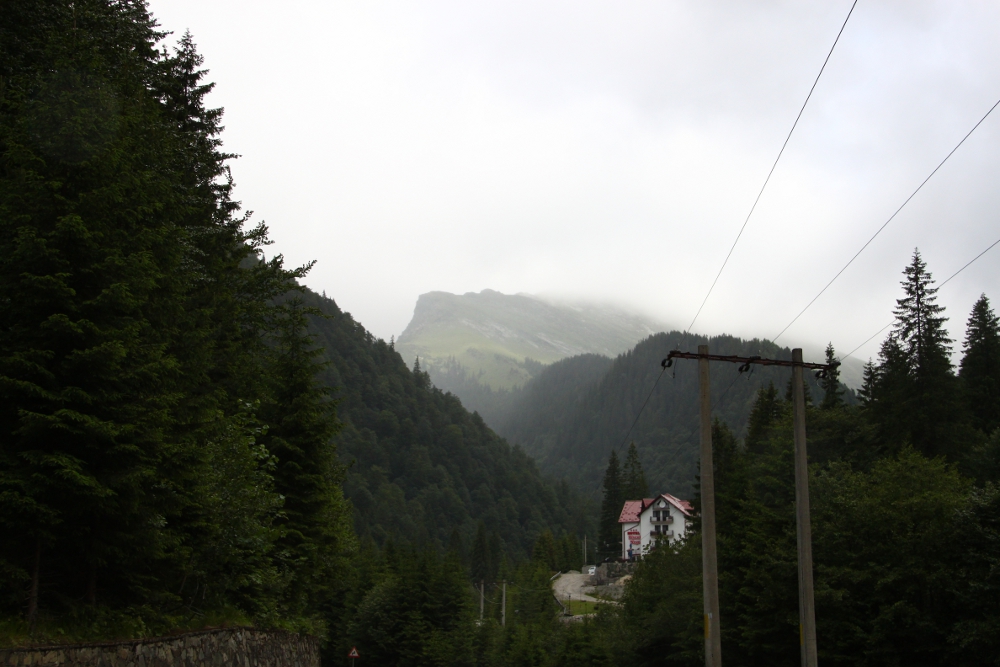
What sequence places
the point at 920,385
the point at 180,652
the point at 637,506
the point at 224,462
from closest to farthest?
1. the point at 180,652
2. the point at 224,462
3. the point at 920,385
4. the point at 637,506

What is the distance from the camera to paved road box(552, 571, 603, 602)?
83300 millimetres

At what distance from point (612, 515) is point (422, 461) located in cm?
5466

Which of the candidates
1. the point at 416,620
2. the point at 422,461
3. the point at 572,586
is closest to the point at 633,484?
the point at 572,586

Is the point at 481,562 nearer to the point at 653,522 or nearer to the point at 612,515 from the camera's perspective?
the point at 612,515

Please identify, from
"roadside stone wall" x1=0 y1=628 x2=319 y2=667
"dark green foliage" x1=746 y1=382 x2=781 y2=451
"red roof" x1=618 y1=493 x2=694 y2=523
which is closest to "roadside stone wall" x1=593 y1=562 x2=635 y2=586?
"red roof" x1=618 y1=493 x2=694 y2=523

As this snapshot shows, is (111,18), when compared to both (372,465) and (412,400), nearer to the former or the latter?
(372,465)

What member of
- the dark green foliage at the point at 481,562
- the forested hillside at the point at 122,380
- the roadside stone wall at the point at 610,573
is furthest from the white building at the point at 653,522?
the forested hillside at the point at 122,380

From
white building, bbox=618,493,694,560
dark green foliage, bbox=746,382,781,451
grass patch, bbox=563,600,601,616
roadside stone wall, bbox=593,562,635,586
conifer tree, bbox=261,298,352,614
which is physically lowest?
grass patch, bbox=563,600,601,616

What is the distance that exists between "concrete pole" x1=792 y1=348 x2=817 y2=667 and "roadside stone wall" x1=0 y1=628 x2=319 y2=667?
12.3 meters

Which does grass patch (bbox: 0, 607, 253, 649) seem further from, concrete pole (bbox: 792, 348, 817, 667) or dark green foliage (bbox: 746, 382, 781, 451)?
dark green foliage (bbox: 746, 382, 781, 451)

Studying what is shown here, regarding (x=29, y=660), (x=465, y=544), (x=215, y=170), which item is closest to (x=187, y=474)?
(x=29, y=660)

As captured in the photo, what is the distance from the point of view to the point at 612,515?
416 ft

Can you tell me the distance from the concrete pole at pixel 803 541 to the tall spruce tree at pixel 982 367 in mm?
46051

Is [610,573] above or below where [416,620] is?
above
